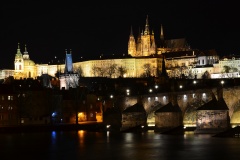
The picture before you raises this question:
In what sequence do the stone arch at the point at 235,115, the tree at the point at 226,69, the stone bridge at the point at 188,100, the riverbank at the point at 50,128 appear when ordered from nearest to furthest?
the stone arch at the point at 235,115 < the stone bridge at the point at 188,100 < the riverbank at the point at 50,128 < the tree at the point at 226,69

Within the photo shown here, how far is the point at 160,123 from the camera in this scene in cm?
7300

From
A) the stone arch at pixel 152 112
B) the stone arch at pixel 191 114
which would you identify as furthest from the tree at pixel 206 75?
the stone arch at pixel 191 114

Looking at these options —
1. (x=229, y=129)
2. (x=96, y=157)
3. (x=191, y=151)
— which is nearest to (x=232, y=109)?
(x=229, y=129)

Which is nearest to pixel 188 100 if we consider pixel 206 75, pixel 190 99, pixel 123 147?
pixel 190 99

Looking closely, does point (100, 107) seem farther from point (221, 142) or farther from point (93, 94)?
point (221, 142)

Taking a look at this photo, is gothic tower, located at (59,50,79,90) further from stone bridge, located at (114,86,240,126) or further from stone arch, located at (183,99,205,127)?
stone arch, located at (183,99,205,127)

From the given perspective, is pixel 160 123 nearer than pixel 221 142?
No

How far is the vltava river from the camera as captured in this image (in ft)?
163

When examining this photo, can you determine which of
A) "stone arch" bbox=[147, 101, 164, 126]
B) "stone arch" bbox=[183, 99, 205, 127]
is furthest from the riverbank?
"stone arch" bbox=[183, 99, 205, 127]

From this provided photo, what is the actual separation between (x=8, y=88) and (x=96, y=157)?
4426cm

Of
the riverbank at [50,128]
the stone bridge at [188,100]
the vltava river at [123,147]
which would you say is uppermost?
the stone bridge at [188,100]

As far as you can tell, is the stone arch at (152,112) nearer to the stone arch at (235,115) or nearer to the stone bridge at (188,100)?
the stone bridge at (188,100)

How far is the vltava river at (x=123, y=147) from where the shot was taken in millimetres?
49812

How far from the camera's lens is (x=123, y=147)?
57.3m
